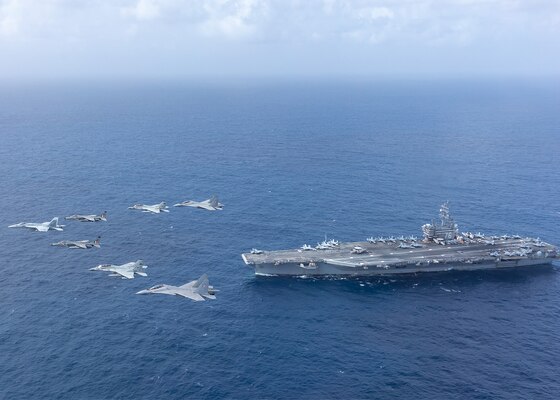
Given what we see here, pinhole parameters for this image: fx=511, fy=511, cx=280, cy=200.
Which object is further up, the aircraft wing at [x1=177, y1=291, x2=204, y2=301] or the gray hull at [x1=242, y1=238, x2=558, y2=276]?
the gray hull at [x1=242, y1=238, x2=558, y2=276]

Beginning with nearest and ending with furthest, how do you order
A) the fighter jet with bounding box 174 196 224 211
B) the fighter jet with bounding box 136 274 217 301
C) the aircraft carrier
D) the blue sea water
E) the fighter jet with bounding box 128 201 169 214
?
1. the blue sea water
2. the fighter jet with bounding box 136 274 217 301
3. the aircraft carrier
4. the fighter jet with bounding box 128 201 169 214
5. the fighter jet with bounding box 174 196 224 211

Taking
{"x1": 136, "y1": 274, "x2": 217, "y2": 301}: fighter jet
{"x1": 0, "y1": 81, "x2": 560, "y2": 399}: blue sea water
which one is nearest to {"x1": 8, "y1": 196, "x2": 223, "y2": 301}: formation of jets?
{"x1": 136, "y1": 274, "x2": 217, "y2": 301}: fighter jet

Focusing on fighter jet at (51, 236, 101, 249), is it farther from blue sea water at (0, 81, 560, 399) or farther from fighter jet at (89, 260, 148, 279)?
A: fighter jet at (89, 260, 148, 279)

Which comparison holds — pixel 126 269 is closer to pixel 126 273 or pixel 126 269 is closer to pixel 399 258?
pixel 126 273

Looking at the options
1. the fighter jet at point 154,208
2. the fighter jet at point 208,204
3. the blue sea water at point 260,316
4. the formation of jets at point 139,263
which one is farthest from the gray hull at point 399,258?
the fighter jet at point 154,208

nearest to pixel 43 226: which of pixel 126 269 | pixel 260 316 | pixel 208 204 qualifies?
pixel 126 269

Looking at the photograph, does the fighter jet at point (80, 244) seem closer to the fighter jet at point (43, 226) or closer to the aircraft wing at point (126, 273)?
the fighter jet at point (43, 226)

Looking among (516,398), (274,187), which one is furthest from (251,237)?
(516,398)
